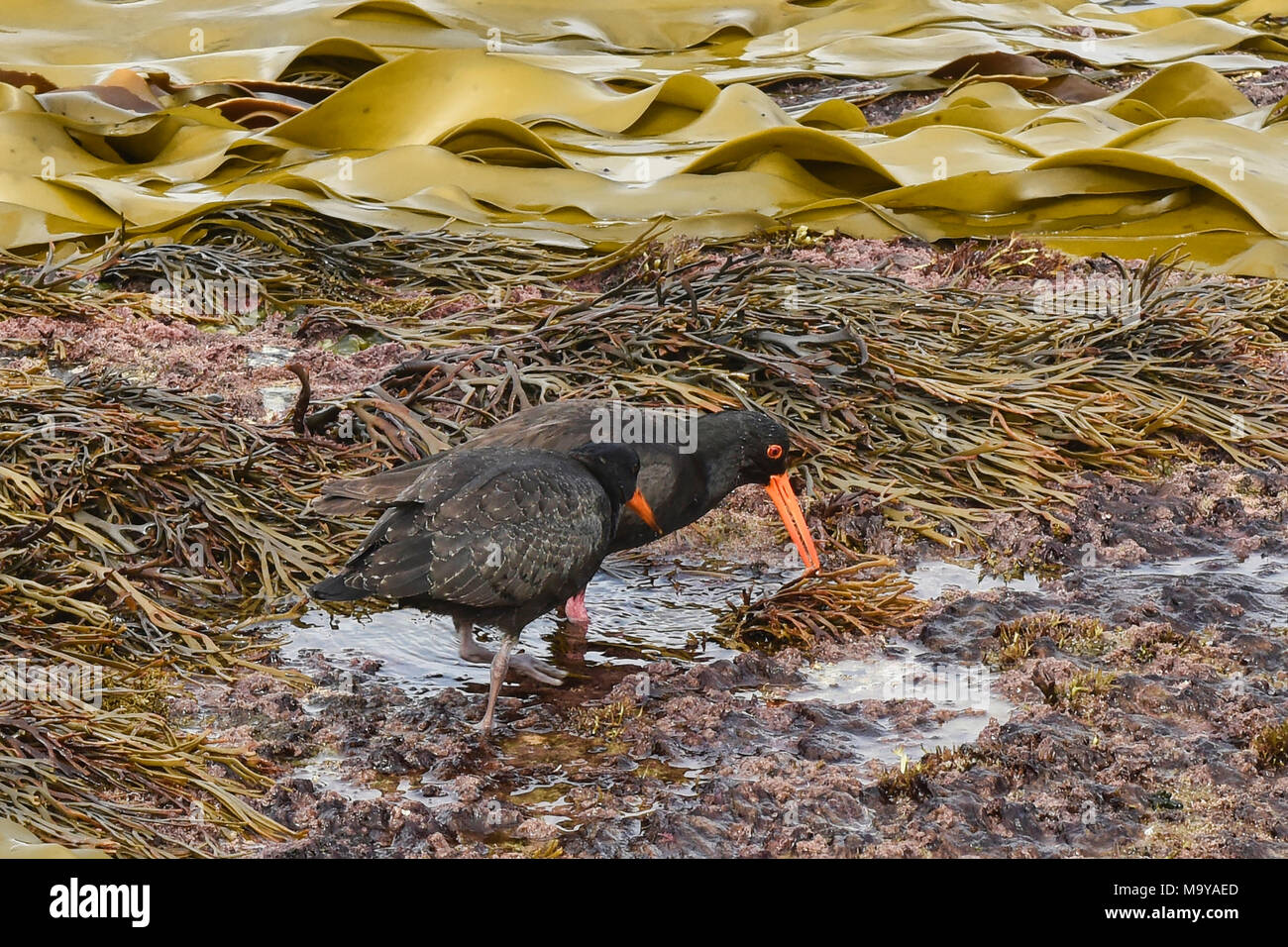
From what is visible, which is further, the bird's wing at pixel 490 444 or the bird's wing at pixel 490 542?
the bird's wing at pixel 490 444

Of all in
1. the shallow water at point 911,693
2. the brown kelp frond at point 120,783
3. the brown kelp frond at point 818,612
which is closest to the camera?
the brown kelp frond at point 120,783

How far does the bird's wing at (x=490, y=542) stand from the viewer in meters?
3.46

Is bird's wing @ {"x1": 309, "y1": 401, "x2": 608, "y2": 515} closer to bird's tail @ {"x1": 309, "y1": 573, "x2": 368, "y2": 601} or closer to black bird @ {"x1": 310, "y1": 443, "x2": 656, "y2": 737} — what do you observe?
black bird @ {"x1": 310, "y1": 443, "x2": 656, "y2": 737}

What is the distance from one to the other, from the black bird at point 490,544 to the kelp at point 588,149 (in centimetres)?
249

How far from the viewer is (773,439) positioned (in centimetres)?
425

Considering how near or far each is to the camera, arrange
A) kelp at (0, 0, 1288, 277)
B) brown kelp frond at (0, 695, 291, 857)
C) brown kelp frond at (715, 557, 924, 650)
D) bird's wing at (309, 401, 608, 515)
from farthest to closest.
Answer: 1. kelp at (0, 0, 1288, 277)
2. brown kelp frond at (715, 557, 924, 650)
3. bird's wing at (309, 401, 608, 515)
4. brown kelp frond at (0, 695, 291, 857)

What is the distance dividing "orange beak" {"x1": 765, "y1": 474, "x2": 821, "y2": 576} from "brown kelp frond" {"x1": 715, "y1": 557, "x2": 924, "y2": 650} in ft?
0.70

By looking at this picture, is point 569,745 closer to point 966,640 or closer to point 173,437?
point 966,640

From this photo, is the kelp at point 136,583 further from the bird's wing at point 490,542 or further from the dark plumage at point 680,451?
the dark plumage at point 680,451

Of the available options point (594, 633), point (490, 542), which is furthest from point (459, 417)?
point (490, 542)

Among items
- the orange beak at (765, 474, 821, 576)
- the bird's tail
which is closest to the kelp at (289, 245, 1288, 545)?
the orange beak at (765, 474, 821, 576)

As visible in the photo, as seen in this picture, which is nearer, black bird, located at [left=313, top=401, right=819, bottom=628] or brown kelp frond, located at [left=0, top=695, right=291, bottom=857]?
brown kelp frond, located at [left=0, top=695, right=291, bottom=857]

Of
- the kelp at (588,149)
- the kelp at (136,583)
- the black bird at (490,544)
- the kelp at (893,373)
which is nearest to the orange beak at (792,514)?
the kelp at (893,373)

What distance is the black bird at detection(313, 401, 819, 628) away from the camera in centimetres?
411
